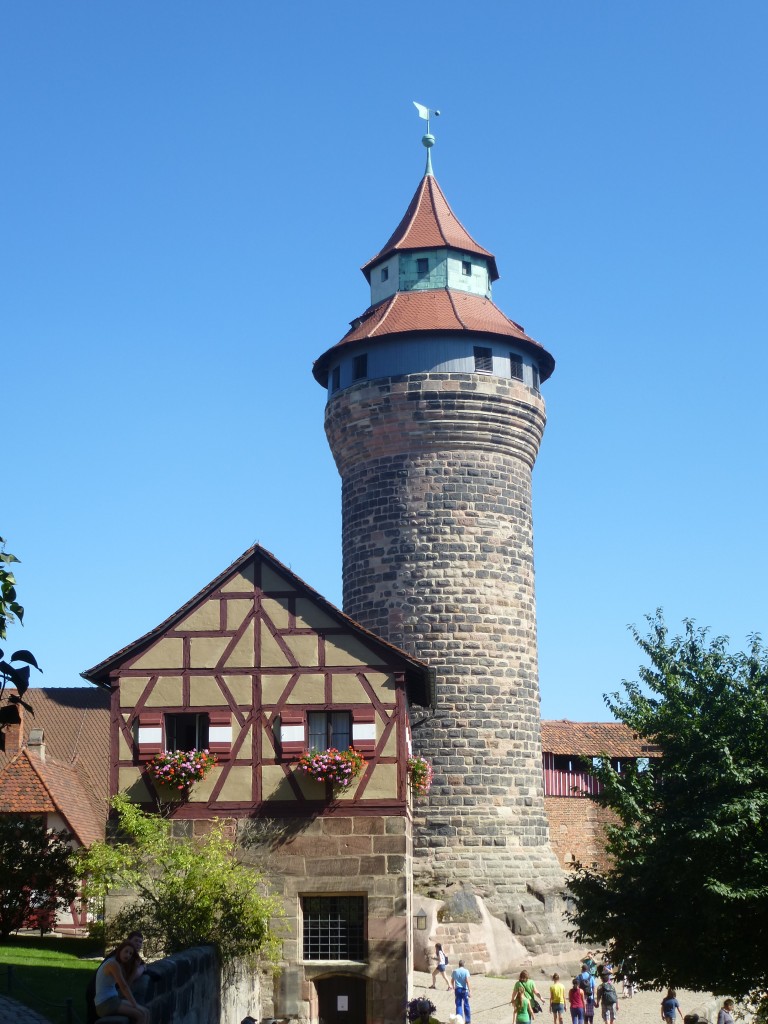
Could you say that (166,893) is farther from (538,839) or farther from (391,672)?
(538,839)

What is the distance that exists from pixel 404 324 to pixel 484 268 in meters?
3.51

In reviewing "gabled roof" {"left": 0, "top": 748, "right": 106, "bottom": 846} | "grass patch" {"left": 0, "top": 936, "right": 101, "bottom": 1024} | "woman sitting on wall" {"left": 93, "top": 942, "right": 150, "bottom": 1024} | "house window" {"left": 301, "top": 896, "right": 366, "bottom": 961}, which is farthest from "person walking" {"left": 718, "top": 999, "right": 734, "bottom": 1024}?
"gabled roof" {"left": 0, "top": 748, "right": 106, "bottom": 846}

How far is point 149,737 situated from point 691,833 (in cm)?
Answer: 838

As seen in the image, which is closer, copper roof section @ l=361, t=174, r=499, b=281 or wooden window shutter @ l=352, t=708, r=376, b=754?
wooden window shutter @ l=352, t=708, r=376, b=754

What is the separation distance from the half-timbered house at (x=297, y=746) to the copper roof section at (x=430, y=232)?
13.7 meters

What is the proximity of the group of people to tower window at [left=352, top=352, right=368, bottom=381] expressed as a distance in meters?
21.8

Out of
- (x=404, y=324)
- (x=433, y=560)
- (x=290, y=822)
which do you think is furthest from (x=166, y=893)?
(x=404, y=324)

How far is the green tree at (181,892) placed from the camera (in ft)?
59.2

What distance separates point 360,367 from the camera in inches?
1237

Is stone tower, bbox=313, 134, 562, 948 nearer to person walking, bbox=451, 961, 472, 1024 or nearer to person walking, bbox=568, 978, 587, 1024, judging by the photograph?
person walking, bbox=451, 961, 472, 1024

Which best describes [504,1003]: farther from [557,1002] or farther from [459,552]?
[459,552]

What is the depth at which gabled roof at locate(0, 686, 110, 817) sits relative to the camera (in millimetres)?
36594

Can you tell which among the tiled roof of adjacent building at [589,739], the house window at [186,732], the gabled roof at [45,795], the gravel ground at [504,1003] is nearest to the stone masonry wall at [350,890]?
the house window at [186,732]

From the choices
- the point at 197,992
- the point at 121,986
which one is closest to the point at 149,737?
the point at 197,992
